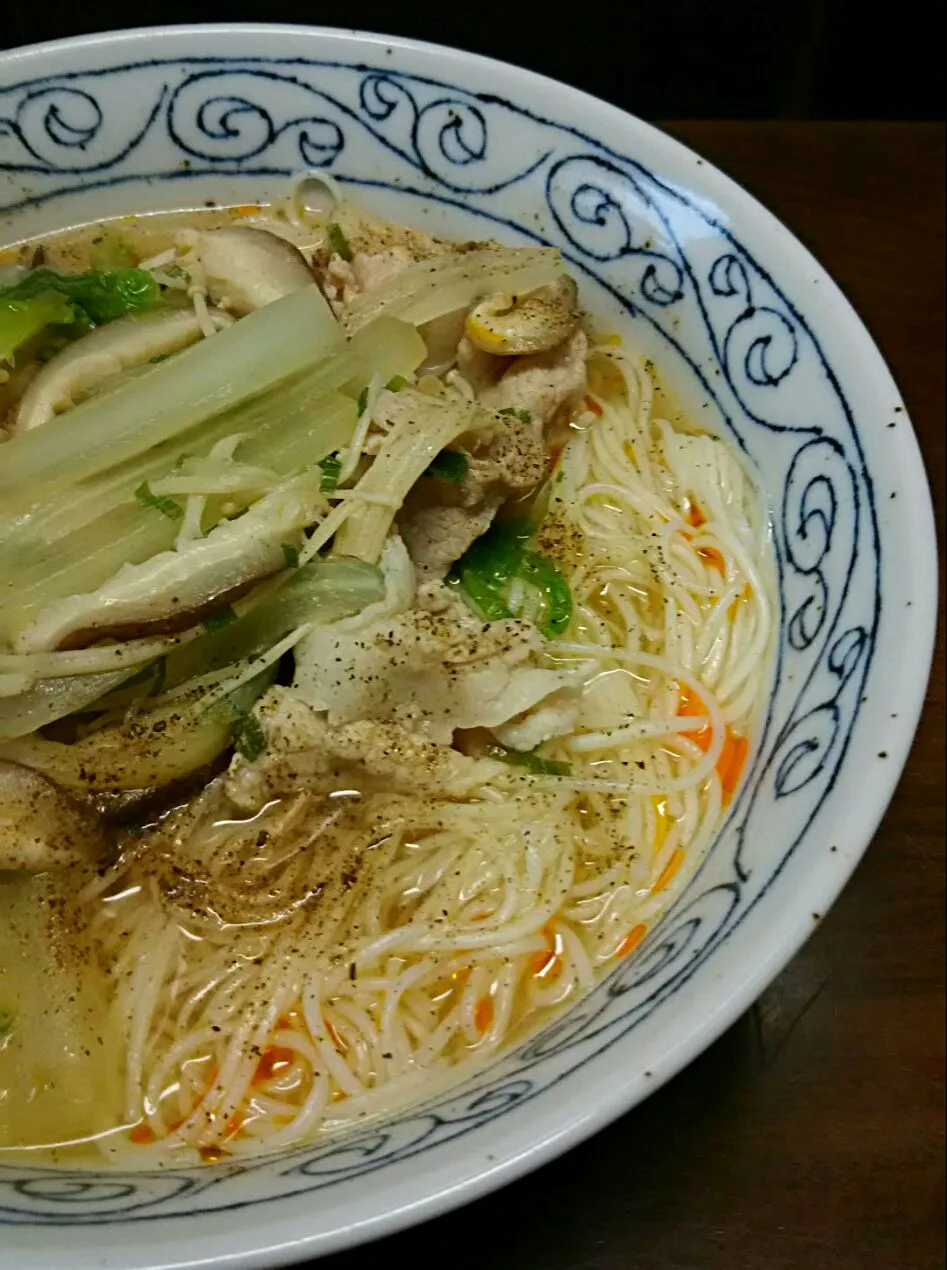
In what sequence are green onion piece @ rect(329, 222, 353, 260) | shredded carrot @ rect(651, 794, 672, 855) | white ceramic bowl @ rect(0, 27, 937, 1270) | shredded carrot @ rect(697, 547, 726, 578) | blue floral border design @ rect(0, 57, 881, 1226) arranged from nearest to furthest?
white ceramic bowl @ rect(0, 27, 937, 1270) < blue floral border design @ rect(0, 57, 881, 1226) < shredded carrot @ rect(651, 794, 672, 855) < shredded carrot @ rect(697, 547, 726, 578) < green onion piece @ rect(329, 222, 353, 260)

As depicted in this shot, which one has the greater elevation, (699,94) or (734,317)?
(699,94)

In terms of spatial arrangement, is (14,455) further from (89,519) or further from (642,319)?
(642,319)

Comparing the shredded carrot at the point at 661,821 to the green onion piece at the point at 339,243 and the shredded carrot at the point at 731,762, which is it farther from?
the green onion piece at the point at 339,243

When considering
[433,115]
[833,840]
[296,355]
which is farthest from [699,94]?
[833,840]

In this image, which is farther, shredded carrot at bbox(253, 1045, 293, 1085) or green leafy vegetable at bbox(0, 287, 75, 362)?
green leafy vegetable at bbox(0, 287, 75, 362)

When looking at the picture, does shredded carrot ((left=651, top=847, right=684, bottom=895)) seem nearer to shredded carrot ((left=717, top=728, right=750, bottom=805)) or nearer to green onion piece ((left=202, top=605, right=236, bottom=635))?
shredded carrot ((left=717, top=728, right=750, bottom=805))

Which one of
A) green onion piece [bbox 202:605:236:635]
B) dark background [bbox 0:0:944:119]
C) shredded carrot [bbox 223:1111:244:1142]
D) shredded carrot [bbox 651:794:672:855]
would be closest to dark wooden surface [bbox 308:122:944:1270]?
shredded carrot [bbox 223:1111:244:1142]

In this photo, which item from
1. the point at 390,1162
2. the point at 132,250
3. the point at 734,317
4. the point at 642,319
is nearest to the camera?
the point at 390,1162
